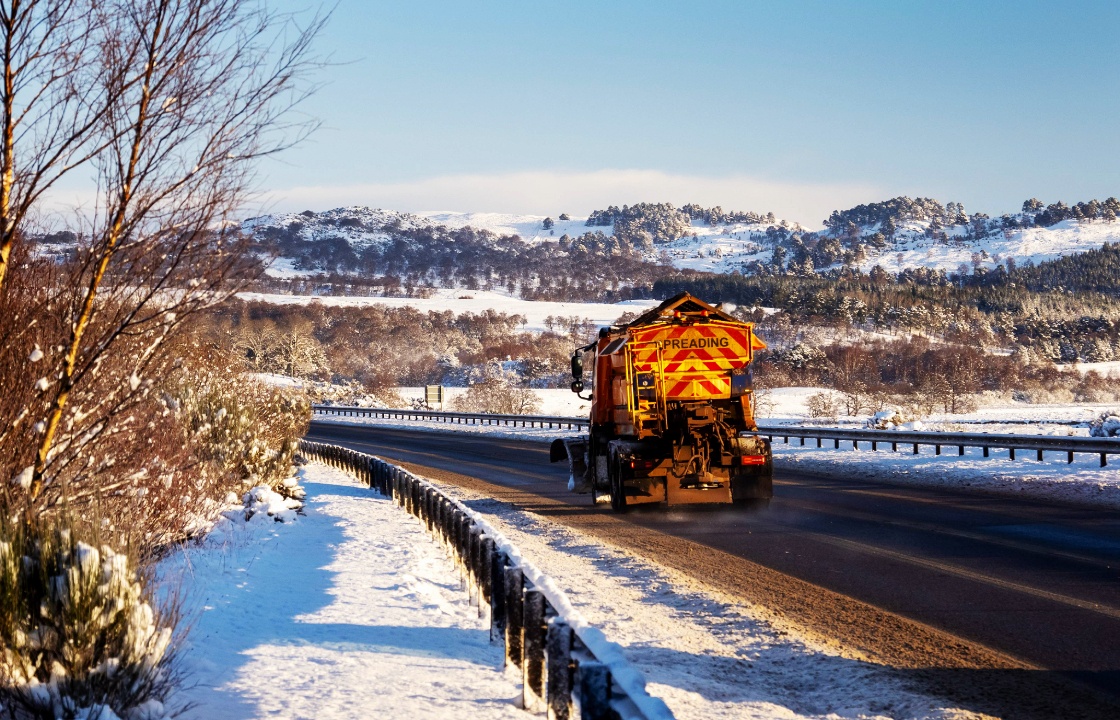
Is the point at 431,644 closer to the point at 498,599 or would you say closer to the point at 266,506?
the point at 498,599

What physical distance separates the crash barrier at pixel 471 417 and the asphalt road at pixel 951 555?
64.3 feet

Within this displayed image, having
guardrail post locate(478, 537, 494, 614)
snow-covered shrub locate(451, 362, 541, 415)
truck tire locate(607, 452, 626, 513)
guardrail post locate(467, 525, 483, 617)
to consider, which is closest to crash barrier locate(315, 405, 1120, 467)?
truck tire locate(607, 452, 626, 513)

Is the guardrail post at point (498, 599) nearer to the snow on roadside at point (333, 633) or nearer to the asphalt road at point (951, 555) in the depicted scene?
the snow on roadside at point (333, 633)

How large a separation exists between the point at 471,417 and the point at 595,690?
50.7 m

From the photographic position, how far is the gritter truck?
15.5 metres

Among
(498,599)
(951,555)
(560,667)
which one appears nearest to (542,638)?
(560,667)

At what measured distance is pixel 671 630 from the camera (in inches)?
328

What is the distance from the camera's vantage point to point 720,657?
7461 mm

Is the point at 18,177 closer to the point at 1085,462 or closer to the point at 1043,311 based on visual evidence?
the point at 1085,462

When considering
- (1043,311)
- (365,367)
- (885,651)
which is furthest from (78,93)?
(1043,311)

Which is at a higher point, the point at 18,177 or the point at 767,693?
the point at 18,177

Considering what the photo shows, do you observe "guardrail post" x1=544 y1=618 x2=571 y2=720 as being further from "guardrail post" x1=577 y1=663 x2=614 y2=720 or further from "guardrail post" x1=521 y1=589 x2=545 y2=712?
"guardrail post" x1=577 y1=663 x2=614 y2=720

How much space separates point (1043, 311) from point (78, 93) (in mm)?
172927

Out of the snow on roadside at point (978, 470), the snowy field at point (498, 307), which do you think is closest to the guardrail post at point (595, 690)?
the snow on roadside at point (978, 470)
